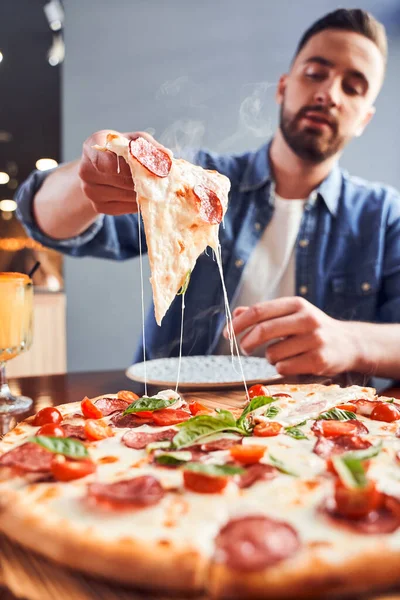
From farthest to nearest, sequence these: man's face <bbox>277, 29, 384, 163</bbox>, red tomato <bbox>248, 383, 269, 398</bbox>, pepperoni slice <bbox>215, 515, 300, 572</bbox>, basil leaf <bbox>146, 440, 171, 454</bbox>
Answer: man's face <bbox>277, 29, 384, 163</bbox> → red tomato <bbox>248, 383, 269, 398</bbox> → basil leaf <bbox>146, 440, 171, 454</bbox> → pepperoni slice <bbox>215, 515, 300, 572</bbox>

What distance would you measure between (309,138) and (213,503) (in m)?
2.49

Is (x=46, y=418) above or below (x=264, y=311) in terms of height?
below

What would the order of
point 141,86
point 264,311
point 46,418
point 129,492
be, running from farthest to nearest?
point 141,86
point 264,311
point 46,418
point 129,492

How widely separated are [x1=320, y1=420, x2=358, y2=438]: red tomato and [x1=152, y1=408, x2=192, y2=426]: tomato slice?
0.98 ft

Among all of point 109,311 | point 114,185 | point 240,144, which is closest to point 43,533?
point 114,185

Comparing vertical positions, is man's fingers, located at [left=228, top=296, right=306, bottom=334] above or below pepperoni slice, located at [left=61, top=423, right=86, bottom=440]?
above

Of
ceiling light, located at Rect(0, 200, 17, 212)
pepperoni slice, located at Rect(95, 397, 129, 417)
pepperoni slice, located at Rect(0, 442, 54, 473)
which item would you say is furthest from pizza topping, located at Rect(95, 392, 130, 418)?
ceiling light, located at Rect(0, 200, 17, 212)

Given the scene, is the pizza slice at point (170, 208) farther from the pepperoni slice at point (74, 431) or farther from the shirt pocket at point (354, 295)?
the shirt pocket at point (354, 295)

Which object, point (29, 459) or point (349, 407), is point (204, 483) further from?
point (349, 407)

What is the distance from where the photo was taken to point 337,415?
118 cm

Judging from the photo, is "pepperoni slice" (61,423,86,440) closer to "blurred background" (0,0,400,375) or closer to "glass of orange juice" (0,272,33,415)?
"glass of orange juice" (0,272,33,415)

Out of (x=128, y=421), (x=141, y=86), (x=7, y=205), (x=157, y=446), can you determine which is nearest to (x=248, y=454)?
(x=157, y=446)

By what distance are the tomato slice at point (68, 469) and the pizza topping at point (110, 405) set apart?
40 cm

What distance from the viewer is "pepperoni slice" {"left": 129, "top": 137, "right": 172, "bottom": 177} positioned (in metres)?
1.19
